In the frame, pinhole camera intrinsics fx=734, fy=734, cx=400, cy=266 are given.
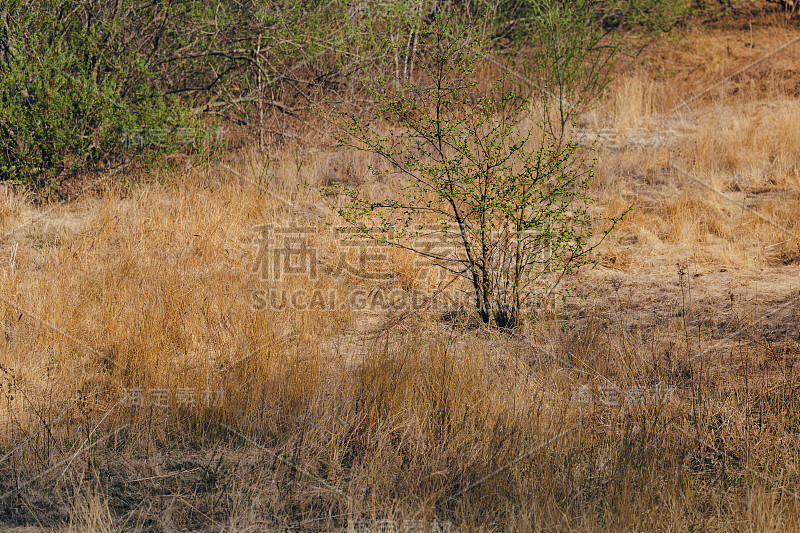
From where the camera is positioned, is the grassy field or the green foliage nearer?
the grassy field

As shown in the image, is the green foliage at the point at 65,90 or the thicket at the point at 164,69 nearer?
the green foliage at the point at 65,90

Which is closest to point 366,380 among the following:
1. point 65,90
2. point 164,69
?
point 65,90

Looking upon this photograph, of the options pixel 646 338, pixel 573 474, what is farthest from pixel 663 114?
pixel 573 474

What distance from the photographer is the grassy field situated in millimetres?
2699

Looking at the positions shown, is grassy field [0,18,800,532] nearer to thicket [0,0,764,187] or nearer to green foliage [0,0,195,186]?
green foliage [0,0,195,186]

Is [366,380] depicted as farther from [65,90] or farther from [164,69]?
[164,69]

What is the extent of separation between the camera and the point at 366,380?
3418 millimetres

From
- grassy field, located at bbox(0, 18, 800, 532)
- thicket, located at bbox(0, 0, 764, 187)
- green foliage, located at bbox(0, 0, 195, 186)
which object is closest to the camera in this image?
grassy field, located at bbox(0, 18, 800, 532)

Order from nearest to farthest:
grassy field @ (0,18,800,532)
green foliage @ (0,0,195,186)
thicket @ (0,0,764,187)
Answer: grassy field @ (0,18,800,532) → green foliage @ (0,0,195,186) → thicket @ (0,0,764,187)

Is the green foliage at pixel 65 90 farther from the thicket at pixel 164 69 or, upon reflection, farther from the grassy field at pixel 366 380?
the grassy field at pixel 366 380

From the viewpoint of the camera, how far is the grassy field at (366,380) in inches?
106

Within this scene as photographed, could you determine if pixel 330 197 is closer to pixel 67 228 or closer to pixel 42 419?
pixel 67 228

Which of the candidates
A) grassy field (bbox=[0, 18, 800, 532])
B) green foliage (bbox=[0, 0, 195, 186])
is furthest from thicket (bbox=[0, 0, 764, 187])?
grassy field (bbox=[0, 18, 800, 532])

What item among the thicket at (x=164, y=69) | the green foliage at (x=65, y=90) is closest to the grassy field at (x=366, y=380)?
the green foliage at (x=65, y=90)
